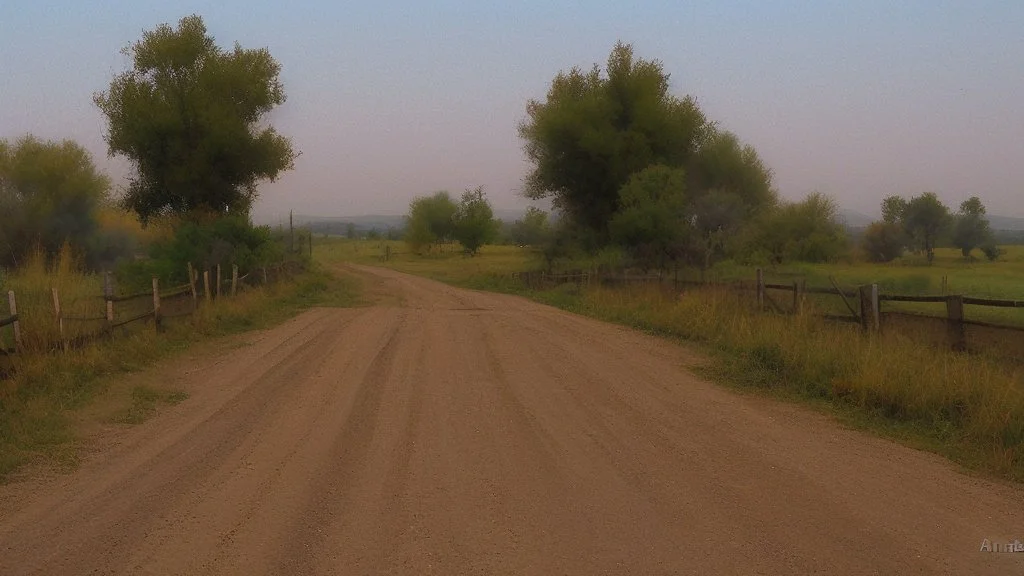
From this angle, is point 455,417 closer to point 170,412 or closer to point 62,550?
point 170,412

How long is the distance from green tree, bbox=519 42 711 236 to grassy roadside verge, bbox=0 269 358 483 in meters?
22.4

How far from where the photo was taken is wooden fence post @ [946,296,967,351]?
498 inches

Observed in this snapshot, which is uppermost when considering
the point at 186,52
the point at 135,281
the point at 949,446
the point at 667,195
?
the point at 186,52

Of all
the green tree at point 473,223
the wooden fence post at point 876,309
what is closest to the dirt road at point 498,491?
the wooden fence post at point 876,309

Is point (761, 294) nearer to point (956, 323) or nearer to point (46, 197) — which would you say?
point (956, 323)

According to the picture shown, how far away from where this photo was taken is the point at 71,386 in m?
11.5

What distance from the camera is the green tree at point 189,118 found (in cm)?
3008

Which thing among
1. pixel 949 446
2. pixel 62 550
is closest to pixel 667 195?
pixel 949 446

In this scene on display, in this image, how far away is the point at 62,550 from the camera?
568 centimetres

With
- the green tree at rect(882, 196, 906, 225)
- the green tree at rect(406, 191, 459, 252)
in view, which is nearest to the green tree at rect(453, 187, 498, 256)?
the green tree at rect(406, 191, 459, 252)

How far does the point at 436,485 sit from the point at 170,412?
5138 millimetres

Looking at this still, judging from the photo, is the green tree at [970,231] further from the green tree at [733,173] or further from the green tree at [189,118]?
the green tree at [189,118]

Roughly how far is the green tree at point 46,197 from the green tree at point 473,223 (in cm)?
5407

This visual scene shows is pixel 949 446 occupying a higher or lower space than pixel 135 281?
lower
